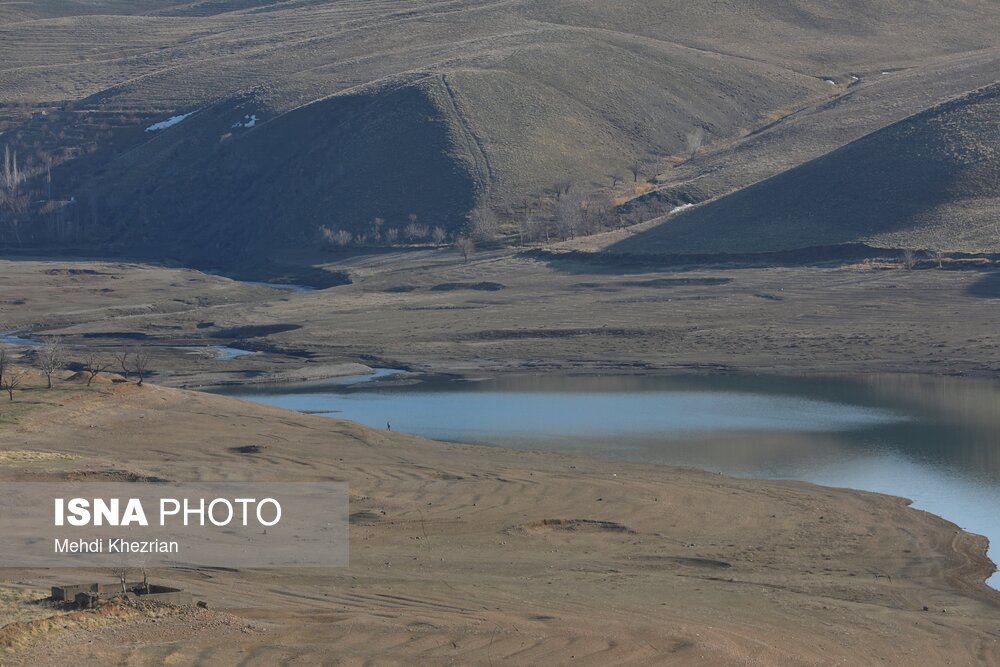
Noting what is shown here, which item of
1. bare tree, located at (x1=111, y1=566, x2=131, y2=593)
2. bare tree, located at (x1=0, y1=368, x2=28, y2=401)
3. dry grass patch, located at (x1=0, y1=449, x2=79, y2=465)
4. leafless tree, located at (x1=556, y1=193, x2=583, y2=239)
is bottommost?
leafless tree, located at (x1=556, y1=193, x2=583, y2=239)

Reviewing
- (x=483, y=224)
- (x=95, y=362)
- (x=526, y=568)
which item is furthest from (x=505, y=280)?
(x=526, y=568)

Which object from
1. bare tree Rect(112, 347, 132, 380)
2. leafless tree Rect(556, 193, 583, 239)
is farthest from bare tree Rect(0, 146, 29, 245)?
bare tree Rect(112, 347, 132, 380)

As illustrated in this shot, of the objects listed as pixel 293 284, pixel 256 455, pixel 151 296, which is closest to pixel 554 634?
pixel 256 455

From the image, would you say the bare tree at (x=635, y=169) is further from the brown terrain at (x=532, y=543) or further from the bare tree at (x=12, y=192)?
the brown terrain at (x=532, y=543)

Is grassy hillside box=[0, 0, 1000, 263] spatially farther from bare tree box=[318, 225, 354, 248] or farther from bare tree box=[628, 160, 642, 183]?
bare tree box=[318, 225, 354, 248]

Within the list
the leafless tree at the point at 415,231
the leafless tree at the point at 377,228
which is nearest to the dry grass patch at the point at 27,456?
the leafless tree at the point at 415,231

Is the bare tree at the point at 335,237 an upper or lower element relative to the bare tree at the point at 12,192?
lower
